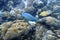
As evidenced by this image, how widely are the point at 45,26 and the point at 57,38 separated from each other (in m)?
0.62

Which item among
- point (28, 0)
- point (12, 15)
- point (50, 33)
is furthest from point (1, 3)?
point (50, 33)

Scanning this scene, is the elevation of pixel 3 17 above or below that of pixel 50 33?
above

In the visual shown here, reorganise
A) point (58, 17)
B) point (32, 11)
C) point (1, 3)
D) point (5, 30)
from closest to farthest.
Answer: point (5, 30) → point (58, 17) → point (32, 11) → point (1, 3)

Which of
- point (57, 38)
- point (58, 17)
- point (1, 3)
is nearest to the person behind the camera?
point (57, 38)

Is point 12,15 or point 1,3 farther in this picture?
point 1,3

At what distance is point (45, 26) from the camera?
14.0ft

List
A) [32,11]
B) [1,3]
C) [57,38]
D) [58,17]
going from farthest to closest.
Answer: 1. [1,3]
2. [32,11]
3. [58,17]
4. [57,38]

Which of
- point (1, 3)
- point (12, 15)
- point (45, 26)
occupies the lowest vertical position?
point (45, 26)

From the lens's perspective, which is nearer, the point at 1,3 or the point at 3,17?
the point at 3,17

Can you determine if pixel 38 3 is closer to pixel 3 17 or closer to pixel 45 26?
pixel 3 17

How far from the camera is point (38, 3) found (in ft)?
22.1

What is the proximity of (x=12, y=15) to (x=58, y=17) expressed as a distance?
5.67 ft

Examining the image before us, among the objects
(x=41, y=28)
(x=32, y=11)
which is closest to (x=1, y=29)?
(x=41, y=28)

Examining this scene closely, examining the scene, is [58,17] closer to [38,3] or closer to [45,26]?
[45,26]
